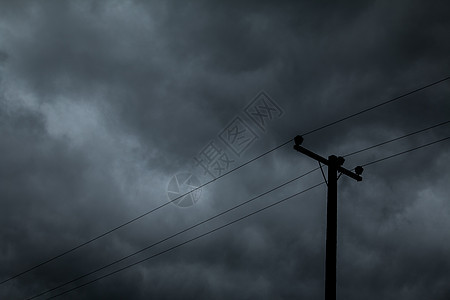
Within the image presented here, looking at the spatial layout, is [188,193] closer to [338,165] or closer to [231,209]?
[231,209]

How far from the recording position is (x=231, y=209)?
17.7 m

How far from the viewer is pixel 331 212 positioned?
11.1 m

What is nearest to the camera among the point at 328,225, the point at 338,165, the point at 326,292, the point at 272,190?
the point at 326,292

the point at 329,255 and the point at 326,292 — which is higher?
the point at 329,255

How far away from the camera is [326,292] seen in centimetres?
1030

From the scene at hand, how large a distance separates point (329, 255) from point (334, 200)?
57.3 inches

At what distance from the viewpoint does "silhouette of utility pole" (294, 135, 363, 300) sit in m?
10.4

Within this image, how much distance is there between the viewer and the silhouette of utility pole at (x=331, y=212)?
10.4 m

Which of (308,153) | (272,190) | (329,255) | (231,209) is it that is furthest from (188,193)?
(329,255)

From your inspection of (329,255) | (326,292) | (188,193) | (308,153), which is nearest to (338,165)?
(308,153)

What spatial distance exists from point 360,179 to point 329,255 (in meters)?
2.97

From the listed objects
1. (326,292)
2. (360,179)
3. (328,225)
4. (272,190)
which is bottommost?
(326,292)

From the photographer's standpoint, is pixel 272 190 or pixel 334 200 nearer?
pixel 334 200

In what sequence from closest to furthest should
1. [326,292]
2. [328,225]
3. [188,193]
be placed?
[326,292]
[328,225]
[188,193]
